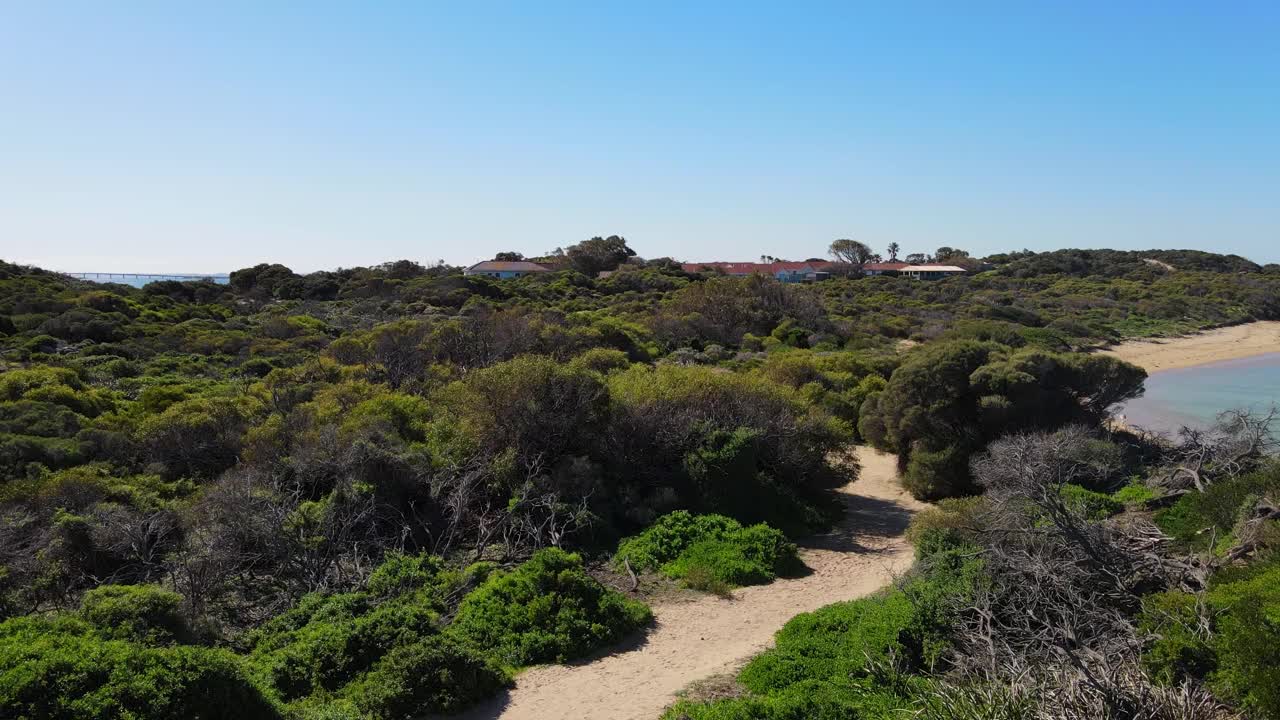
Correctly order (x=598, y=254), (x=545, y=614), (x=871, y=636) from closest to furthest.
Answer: (x=871, y=636), (x=545, y=614), (x=598, y=254)

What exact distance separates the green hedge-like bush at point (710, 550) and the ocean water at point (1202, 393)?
14000mm

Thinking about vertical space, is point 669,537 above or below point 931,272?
below

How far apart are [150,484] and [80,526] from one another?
8.85 feet

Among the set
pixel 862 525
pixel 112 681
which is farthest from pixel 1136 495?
pixel 112 681

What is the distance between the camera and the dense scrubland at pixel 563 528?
6910mm

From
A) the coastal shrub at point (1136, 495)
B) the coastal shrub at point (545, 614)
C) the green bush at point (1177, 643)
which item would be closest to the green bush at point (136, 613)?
the coastal shrub at point (545, 614)

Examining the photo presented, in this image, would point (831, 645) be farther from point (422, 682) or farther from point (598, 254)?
point (598, 254)

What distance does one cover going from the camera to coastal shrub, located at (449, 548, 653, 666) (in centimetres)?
900

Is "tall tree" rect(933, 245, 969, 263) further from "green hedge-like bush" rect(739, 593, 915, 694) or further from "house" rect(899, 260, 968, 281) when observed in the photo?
"green hedge-like bush" rect(739, 593, 915, 694)

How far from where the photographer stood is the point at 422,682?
25.0 feet

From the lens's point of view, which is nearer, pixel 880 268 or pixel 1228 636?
pixel 1228 636

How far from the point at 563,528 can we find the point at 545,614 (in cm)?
253

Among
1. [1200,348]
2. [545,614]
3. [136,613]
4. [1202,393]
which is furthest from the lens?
[1200,348]

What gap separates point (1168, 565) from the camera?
28.3 feet
